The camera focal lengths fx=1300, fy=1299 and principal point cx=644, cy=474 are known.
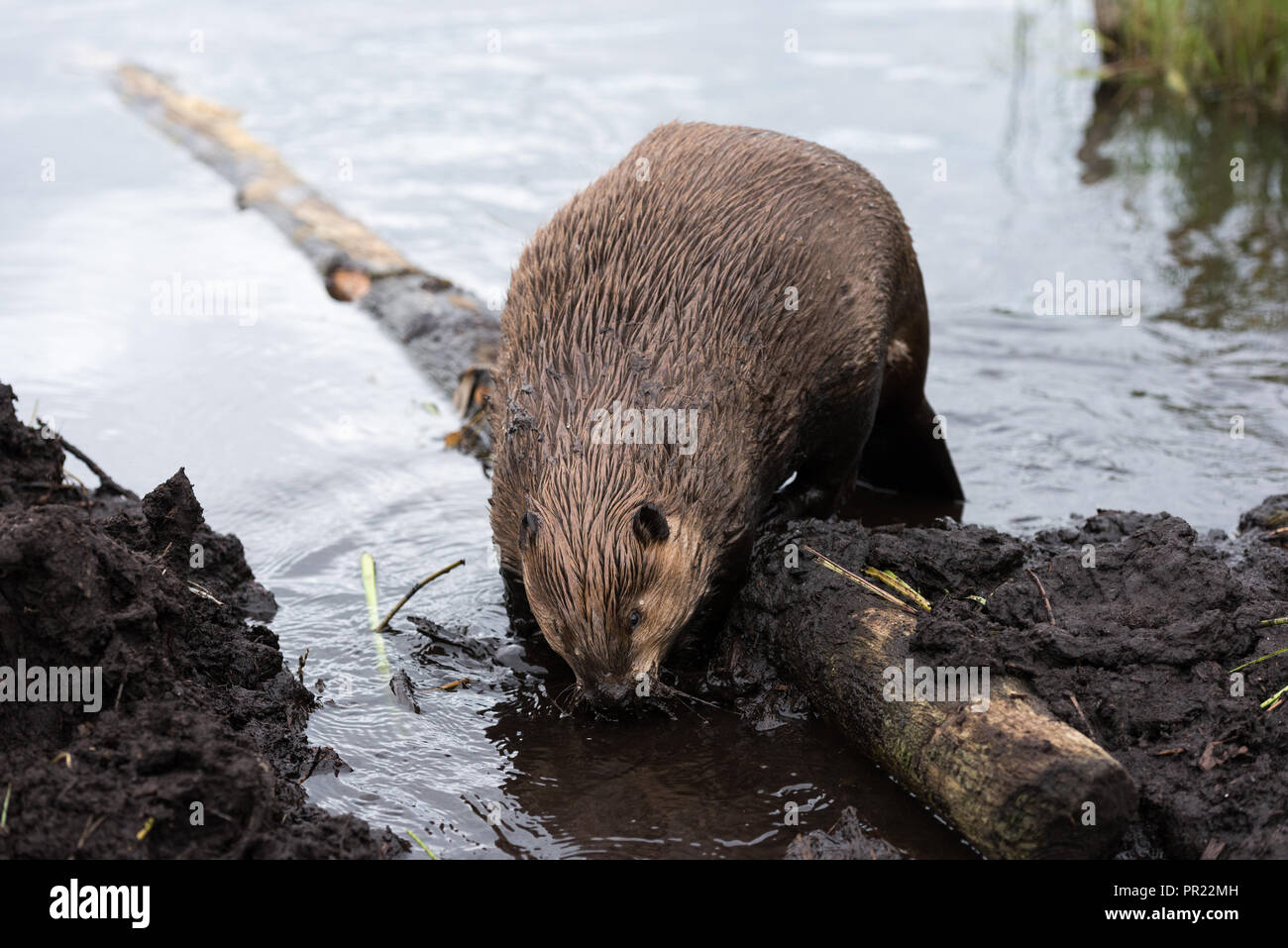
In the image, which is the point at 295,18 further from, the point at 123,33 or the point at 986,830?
the point at 986,830

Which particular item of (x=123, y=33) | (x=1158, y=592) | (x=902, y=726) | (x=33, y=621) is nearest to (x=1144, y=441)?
(x=1158, y=592)

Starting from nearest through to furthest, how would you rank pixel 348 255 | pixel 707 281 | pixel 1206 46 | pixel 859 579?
pixel 859 579 → pixel 707 281 → pixel 348 255 → pixel 1206 46

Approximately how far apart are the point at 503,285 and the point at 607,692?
19.7ft

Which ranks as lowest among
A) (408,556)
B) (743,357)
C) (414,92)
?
(408,556)

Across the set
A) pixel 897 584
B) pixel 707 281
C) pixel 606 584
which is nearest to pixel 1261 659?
pixel 897 584

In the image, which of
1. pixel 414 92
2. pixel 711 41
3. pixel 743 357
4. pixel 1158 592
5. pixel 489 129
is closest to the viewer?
pixel 1158 592

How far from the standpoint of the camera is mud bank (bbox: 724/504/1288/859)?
399 cm

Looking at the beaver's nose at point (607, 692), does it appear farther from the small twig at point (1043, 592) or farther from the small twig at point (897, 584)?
the small twig at point (1043, 592)

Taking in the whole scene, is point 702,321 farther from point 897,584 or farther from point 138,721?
point 138,721

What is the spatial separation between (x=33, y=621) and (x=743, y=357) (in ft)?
8.99

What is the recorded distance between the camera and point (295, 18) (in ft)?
59.1

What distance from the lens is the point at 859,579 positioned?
193 inches

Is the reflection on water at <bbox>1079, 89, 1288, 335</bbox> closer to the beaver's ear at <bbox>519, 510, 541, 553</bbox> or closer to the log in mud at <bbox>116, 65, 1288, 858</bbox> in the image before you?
the log in mud at <bbox>116, 65, 1288, 858</bbox>

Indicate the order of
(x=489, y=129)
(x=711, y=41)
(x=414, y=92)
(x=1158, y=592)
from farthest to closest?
(x=711, y=41) < (x=414, y=92) < (x=489, y=129) < (x=1158, y=592)
